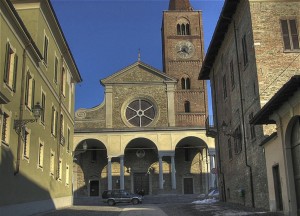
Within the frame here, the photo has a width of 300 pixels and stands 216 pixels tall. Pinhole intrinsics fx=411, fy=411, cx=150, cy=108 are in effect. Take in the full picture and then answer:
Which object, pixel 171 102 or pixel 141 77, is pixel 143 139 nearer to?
pixel 171 102

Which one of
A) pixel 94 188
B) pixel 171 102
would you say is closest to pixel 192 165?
pixel 171 102

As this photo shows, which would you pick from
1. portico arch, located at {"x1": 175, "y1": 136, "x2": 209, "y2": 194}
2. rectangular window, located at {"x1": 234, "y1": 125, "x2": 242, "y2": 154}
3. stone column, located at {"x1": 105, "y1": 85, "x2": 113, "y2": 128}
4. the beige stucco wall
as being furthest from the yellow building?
portico arch, located at {"x1": 175, "y1": 136, "x2": 209, "y2": 194}

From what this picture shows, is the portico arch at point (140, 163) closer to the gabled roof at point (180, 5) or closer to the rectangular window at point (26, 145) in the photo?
the gabled roof at point (180, 5)

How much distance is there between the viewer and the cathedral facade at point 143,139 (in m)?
42.7

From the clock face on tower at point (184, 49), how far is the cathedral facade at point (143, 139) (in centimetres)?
500

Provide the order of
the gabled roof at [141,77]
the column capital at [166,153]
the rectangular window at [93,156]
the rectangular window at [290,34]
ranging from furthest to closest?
the gabled roof at [141,77]
the rectangular window at [93,156]
the column capital at [166,153]
the rectangular window at [290,34]

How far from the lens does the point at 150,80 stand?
45.7m

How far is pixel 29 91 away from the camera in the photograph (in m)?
18.1

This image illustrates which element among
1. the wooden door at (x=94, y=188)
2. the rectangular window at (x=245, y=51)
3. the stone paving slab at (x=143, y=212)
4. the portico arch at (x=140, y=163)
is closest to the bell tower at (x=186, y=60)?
the portico arch at (x=140, y=163)

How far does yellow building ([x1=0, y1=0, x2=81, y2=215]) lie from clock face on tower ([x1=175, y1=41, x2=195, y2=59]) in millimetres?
22678

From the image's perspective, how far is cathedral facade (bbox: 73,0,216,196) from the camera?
4269cm

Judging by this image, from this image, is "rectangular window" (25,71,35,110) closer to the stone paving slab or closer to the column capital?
the stone paving slab

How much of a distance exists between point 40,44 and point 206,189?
28.6 m

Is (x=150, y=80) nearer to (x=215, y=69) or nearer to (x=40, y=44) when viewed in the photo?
(x=215, y=69)
